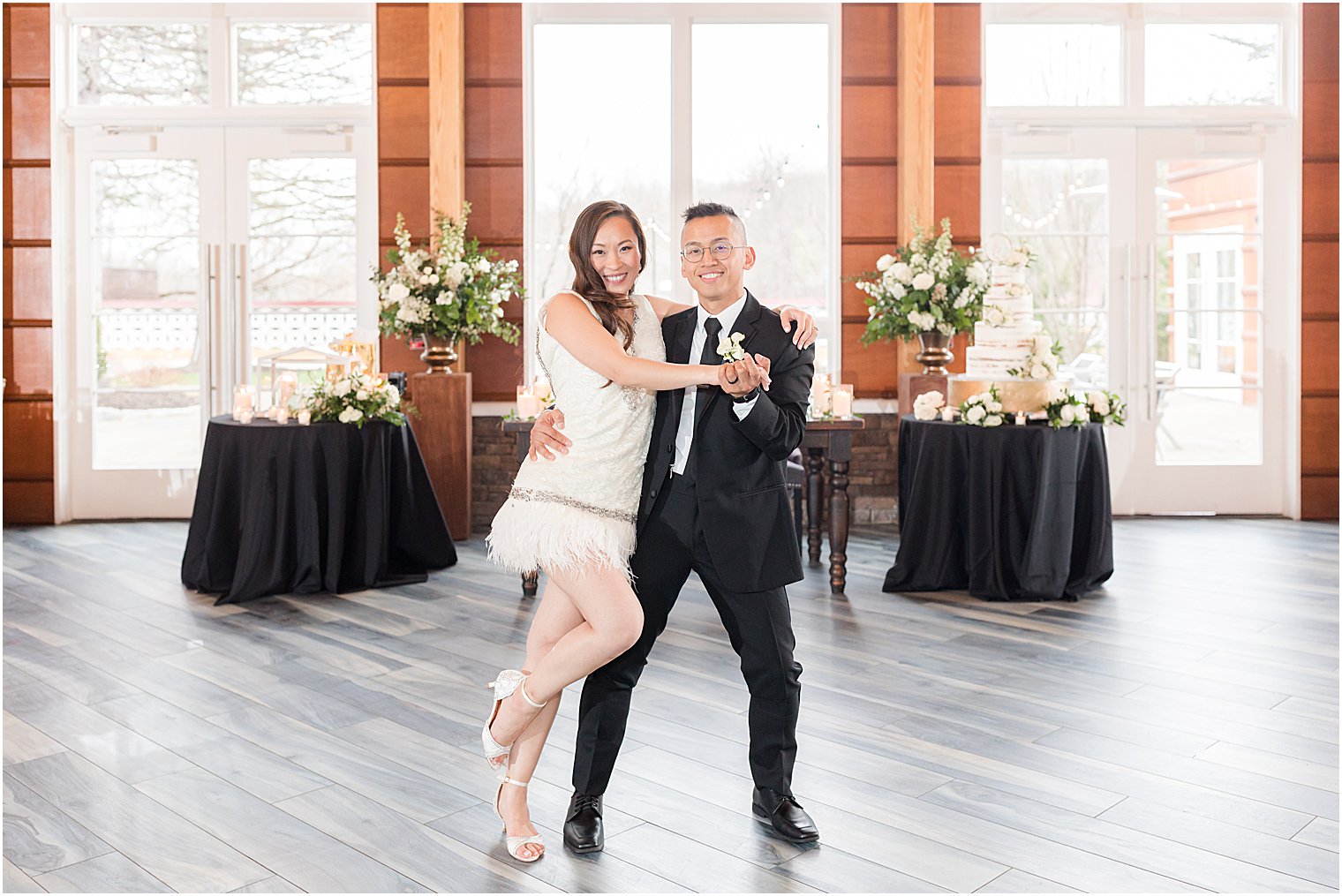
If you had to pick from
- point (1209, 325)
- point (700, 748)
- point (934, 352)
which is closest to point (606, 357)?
point (700, 748)

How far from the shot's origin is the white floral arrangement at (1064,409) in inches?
207

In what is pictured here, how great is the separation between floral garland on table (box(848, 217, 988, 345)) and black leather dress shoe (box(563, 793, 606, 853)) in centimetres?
461

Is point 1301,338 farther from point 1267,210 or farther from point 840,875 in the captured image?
point 840,875

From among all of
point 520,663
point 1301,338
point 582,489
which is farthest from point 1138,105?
point 582,489

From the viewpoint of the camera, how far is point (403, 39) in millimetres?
7395

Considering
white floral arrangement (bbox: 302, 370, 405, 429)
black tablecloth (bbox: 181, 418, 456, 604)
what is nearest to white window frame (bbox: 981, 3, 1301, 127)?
white floral arrangement (bbox: 302, 370, 405, 429)

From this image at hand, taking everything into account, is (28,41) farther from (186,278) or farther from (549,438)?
(549,438)

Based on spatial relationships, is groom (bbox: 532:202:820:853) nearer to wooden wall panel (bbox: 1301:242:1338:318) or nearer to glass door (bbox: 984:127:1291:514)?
glass door (bbox: 984:127:1291:514)

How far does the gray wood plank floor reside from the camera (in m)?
2.65

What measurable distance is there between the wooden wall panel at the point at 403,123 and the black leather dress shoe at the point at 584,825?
551cm

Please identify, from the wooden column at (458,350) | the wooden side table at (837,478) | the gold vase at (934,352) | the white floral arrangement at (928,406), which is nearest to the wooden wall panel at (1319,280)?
the gold vase at (934,352)

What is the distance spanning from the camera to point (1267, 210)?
7.74 meters

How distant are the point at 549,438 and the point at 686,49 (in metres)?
5.66

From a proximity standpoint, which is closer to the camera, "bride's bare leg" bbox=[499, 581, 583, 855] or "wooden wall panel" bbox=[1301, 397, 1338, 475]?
"bride's bare leg" bbox=[499, 581, 583, 855]
